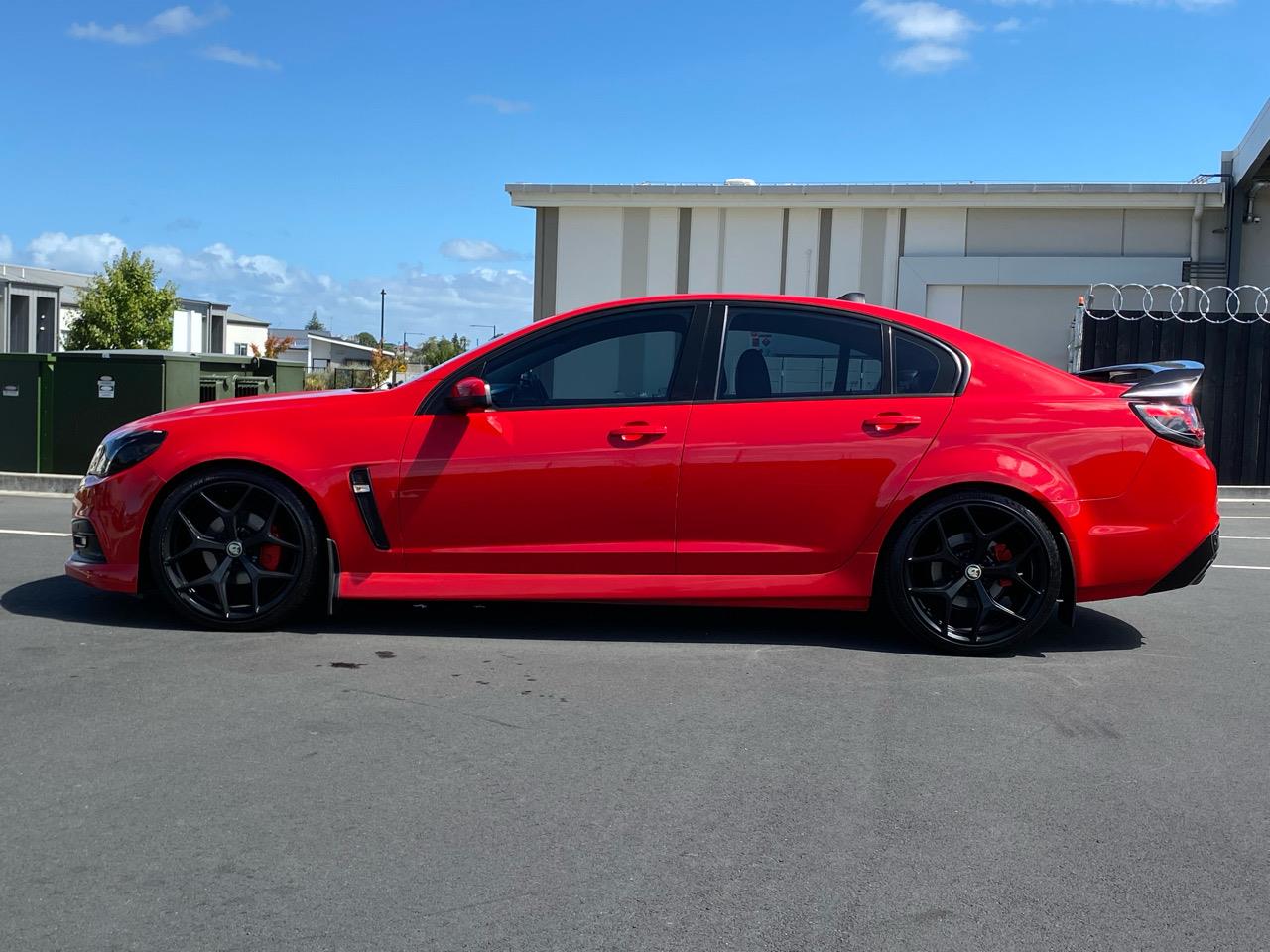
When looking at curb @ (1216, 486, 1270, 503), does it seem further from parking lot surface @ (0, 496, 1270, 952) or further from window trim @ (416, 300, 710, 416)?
window trim @ (416, 300, 710, 416)

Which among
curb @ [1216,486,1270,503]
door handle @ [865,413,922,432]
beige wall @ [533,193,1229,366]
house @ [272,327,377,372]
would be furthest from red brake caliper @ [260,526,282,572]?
house @ [272,327,377,372]

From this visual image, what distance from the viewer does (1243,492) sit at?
548 inches

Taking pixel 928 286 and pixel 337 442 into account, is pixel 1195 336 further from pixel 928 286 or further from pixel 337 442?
pixel 337 442

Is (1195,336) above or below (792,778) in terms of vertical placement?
above

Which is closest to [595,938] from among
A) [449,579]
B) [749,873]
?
[749,873]

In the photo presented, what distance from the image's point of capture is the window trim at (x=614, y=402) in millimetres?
5555

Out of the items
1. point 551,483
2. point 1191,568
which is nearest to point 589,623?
point 551,483

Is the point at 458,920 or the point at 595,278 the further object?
the point at 595,278

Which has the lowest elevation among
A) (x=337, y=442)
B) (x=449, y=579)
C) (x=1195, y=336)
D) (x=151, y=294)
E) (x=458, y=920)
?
(x=458, y=920)

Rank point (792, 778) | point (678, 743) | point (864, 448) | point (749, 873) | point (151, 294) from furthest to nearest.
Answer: point (151, 294) < point (864, 448) < point (678, 743) < point (792, 778) < point (749, 873)

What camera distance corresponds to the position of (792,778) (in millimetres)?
3799

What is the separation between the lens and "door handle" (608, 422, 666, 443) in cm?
546

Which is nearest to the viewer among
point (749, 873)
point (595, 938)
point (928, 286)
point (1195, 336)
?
point (595, 938)

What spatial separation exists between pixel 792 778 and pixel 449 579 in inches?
86.7
